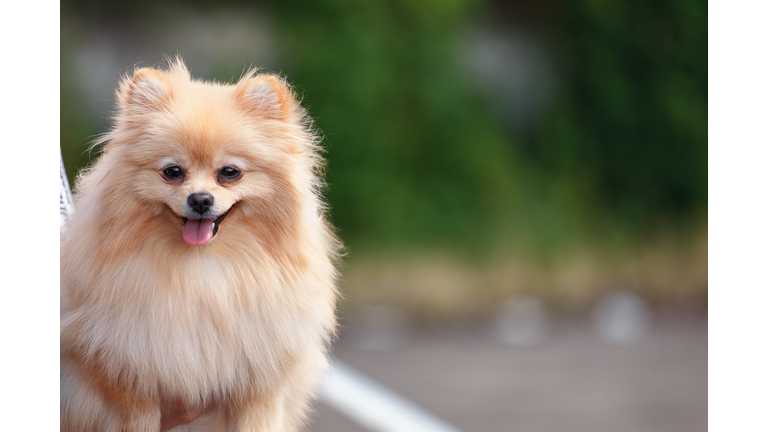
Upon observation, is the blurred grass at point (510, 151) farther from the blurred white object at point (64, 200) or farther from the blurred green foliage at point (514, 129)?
the blurred white object at point (64, 200)

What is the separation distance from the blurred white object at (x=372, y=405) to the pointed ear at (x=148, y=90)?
2.22 meters

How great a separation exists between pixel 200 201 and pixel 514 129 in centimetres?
336

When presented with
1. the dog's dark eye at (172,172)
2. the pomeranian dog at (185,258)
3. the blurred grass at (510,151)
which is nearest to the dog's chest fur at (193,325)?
the pomeranian dog at (185,258)

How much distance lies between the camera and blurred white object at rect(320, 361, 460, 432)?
10.3ft

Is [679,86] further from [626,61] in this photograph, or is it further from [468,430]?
[468,430]

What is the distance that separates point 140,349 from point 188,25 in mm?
1005

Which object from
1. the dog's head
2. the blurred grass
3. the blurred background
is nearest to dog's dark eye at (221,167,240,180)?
the dog's head

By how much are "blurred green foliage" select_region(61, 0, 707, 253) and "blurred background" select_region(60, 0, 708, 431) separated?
0.04 feet

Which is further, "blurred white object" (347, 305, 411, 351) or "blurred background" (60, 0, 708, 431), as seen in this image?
"blurred white object" (347, 305, 411, 351)

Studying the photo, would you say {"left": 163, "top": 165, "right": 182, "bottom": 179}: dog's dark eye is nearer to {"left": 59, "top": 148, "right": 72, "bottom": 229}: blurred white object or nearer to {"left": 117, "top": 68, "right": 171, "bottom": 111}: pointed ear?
{"left": 117, "top": 68, "right": 171, "bottom": 111}: pointed ear

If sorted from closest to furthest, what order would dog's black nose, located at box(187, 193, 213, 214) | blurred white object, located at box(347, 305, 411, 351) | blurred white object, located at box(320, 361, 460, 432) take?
1. dog's black nose, located at box(187, 193, 213, 214)
2. blurred white object, located at box(320, 361, 460, 432)
3. blurred white object, located at box(347, 305, 411, 351)

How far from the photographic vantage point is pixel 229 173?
0.78 metres

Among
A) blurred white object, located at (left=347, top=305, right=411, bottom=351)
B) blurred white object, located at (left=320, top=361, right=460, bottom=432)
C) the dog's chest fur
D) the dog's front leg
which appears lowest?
blurred white object, located at (left=320, top=361, right=460, bottom=432)

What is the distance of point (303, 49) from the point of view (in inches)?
93.4
